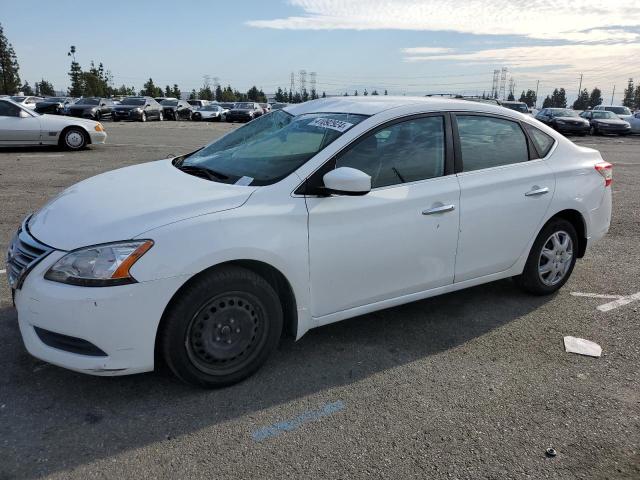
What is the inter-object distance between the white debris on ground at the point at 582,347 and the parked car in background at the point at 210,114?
133ft

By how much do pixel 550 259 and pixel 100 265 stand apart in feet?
11.8

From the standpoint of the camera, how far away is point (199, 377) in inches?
123

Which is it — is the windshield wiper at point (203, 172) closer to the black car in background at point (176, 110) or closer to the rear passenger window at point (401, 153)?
the rear passenger window at point (401, 153)

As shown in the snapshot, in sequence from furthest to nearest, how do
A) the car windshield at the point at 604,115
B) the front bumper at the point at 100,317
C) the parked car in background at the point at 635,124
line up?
the parked car in background at the point at 635,124, the car windshield at the point at 604,115, the front bumper at the point at 100,317

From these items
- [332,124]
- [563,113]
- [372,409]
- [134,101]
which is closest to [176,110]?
[134,101]

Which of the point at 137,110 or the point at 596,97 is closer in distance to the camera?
the point at 137,110

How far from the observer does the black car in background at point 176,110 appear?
137 ft

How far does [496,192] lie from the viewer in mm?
4090

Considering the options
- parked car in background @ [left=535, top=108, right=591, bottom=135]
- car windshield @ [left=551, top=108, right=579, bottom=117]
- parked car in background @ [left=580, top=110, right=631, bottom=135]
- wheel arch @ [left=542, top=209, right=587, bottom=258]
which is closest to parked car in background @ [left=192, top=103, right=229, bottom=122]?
car windshield @ [left=551, top=108, right=579, bottom=117]

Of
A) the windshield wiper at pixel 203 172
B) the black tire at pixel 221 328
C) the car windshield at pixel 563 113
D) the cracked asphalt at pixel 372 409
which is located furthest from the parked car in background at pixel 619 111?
the black tire at pixel 221 328

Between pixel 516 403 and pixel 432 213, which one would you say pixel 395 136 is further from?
pixel 516 403

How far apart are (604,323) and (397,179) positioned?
210 centimetres

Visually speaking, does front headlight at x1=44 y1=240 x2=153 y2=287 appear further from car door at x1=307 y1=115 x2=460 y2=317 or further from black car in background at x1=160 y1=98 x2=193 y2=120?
black car in background at x1=160 y1=98 x2=193 y2=120

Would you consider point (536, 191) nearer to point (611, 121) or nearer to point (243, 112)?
point (611, 121)
